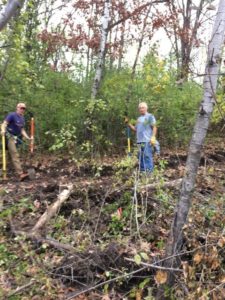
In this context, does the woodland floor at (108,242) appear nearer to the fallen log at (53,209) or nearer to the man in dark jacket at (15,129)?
the fallen log at (53,209)

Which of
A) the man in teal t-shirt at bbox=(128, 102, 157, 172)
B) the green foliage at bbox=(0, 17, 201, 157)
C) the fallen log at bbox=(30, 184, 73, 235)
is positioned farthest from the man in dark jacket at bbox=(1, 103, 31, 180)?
the fallen log at bbox=(30, 184, 73, 235)

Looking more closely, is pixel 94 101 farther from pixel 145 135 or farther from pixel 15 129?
pixel 145 135

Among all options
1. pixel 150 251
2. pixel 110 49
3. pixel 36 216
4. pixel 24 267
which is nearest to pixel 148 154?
pixel 36 216

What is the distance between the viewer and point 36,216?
6117 millimetres

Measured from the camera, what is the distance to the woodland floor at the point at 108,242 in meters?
3.99

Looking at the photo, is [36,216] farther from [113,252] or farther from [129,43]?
[129,43]

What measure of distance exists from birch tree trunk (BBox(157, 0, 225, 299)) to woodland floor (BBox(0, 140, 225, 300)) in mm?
185

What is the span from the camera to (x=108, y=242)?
5.16 m

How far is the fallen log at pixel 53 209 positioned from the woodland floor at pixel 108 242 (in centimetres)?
7

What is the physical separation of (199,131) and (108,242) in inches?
79.7

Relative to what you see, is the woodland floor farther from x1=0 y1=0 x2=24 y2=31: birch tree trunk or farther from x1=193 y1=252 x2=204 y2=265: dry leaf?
x1=0 y1=0 x2=24 y2=31: birch tree trunk

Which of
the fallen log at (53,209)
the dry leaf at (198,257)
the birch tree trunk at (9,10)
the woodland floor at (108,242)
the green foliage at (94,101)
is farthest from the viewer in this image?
the green foliage at (94,101)

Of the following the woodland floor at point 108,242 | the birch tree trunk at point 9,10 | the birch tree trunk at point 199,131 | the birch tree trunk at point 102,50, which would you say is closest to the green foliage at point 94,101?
the birch tree trunk at point 102,50

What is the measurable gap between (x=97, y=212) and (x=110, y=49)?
788cm
